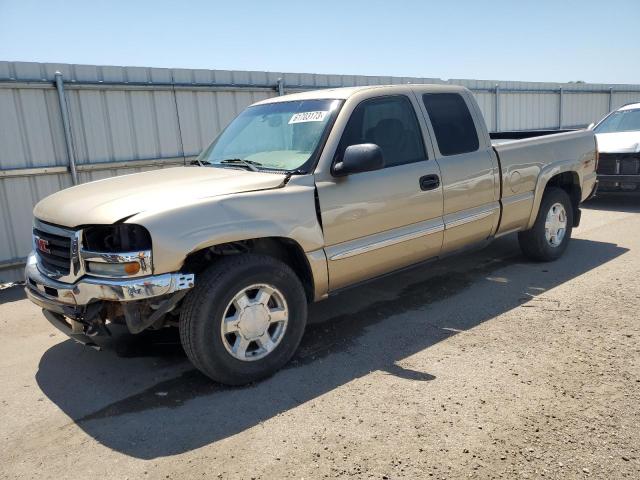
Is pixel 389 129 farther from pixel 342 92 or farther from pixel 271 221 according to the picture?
pixel 271 221

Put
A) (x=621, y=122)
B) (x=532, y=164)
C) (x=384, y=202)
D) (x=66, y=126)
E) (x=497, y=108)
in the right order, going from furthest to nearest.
Result: 1. (x=497, y=108)
2. (x=621, y=122)
3. (x=66, y=126)
4. (x=532, y=164)
5. (x=384, y=202)

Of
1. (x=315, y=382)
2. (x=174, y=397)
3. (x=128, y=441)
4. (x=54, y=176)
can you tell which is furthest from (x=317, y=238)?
(x=54, y=176)

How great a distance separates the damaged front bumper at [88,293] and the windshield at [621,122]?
9791mm

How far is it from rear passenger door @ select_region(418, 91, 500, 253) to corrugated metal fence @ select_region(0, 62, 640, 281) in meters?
4.50

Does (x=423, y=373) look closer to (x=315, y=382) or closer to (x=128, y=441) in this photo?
(x=315, y=382)

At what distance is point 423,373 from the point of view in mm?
3707

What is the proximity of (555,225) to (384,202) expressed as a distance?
303 cm

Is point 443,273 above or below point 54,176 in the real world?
below

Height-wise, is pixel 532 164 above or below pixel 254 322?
above

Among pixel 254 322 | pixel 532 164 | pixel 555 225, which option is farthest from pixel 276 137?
pixel 555 225

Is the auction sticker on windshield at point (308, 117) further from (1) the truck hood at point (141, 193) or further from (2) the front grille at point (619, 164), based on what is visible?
(2) the front grille at point (619, 164)

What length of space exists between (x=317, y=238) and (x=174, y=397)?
1.47 meters

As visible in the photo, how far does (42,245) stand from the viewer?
3.79 meters

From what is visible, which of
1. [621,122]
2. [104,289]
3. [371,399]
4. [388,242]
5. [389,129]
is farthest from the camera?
[621,122]
